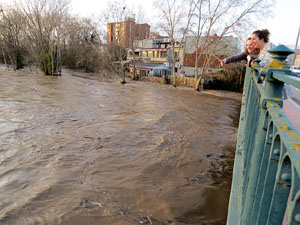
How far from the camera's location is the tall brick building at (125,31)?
29.8 m

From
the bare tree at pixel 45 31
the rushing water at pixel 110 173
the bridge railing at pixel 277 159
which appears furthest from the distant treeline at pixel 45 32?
the bridge railing at pixel 277 159

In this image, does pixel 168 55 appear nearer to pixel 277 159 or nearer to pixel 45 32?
pixel 45 32

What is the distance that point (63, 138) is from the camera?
21.1ft

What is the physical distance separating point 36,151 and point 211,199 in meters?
4.19

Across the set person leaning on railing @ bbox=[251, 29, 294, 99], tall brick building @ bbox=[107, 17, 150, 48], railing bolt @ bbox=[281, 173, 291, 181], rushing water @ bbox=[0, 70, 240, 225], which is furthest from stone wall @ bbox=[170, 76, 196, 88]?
railing bolt @ bbox=[281, 173, 291, 181]

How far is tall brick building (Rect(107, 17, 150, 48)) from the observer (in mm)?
29828

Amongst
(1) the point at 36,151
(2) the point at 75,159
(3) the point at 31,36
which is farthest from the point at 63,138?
(3) the point at 31,36

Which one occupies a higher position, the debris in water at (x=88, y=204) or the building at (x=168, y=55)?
the building at (x=168, y=55)

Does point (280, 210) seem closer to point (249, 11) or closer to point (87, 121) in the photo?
point (87, 121)

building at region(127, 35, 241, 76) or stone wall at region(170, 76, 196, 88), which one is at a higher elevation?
building at region(127, 35, 241, 76)

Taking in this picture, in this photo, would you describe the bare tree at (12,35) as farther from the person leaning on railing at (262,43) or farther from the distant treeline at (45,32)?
the person leaning on railing at (262,43)

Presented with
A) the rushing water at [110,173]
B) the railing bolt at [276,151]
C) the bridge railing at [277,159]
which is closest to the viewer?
the bridge railing at [277,159]

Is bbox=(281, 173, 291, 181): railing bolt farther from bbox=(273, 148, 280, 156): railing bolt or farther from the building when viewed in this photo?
the building

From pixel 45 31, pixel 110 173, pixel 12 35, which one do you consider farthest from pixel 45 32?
pixel 110 173
